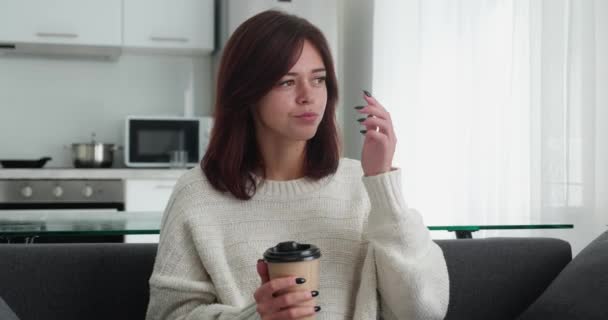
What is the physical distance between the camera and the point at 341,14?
199 inches

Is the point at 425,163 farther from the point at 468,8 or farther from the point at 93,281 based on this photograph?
the point at 93,281

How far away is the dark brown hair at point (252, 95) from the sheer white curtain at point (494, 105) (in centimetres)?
70

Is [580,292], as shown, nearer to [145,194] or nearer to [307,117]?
[307,117]

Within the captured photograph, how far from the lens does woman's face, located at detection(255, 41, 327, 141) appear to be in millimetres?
1480

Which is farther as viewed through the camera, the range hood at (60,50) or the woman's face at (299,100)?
the range hood at (60,50)

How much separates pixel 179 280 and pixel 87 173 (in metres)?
2.91

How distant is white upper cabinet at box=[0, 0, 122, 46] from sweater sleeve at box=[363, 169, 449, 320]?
3.45 metres

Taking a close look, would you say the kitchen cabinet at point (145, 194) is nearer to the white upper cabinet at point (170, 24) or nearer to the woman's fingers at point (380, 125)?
the white upper cabinet at point (170, 24)

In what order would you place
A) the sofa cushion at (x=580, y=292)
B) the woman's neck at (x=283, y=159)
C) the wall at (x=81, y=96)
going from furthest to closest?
the wall at (x=81, y=96) → the woman's neck at (x=283, y=159) → the sofa cushion at (x=580, y=292)

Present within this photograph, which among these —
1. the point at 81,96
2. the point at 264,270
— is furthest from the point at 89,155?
the point at 264,270

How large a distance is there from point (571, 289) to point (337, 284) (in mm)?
453

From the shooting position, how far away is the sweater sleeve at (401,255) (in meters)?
1.42

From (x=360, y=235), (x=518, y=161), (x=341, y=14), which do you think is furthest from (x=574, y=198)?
(x=341, y=14)

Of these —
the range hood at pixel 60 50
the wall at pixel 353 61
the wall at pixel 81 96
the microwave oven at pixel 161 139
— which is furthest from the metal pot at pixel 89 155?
the wall at pixel 353 61
